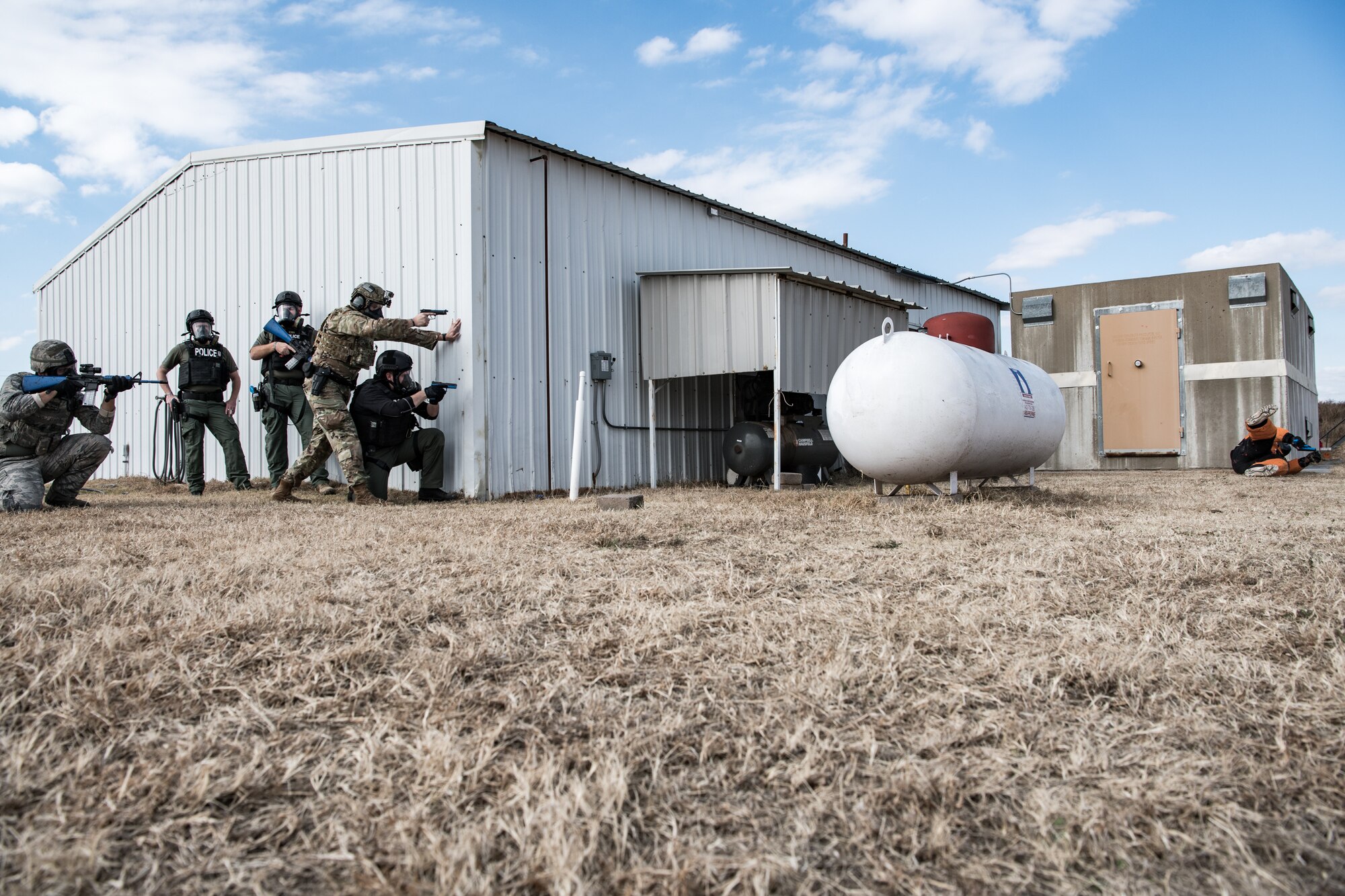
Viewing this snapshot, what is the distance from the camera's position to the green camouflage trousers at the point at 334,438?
731 cm

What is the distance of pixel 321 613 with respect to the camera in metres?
2.68

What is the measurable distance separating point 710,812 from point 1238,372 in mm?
14479

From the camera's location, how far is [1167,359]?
13375 millimetres

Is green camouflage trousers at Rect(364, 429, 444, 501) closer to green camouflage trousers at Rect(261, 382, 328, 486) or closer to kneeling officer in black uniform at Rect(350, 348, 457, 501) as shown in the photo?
kneeling officer in black uniform at Rect(350, 348, 457, 501)

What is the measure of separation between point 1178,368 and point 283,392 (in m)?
13.3

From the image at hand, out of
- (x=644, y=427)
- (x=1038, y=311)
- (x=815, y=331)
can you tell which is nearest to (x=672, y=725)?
(x=815, y=331)

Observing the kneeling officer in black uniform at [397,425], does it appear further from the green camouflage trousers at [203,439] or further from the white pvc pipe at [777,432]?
the white pvc pipe at [777,432]

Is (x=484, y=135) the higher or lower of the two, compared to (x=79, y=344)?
higher

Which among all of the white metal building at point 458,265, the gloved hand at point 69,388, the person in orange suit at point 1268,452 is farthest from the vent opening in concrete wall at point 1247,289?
the gloved hand at point 69,388

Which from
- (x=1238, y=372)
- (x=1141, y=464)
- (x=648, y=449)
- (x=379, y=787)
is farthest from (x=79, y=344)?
(x=1238, y=372)

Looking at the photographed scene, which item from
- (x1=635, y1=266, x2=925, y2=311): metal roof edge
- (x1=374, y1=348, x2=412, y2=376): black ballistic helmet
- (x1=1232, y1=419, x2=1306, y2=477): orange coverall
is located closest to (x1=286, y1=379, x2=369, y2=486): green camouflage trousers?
(x1=374, y1=348, x2=412, y2=376): black ballistic helmet

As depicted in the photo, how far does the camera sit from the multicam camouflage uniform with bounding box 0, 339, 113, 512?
6.25 m

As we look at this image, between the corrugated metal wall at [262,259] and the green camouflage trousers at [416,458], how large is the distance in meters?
0.28

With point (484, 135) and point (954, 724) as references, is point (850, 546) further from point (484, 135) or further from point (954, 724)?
point (484, 135)
